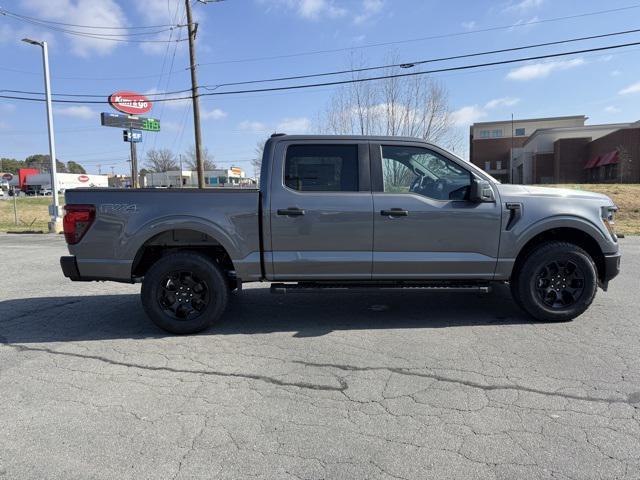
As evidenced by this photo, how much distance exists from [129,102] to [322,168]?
2494cm

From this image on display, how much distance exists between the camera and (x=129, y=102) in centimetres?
2648

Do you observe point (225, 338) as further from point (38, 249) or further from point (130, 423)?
point (38, 249)

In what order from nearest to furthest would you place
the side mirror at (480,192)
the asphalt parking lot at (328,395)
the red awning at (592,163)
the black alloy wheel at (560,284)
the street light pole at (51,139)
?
the asphalt parking lot at (328,395)
the side mirror at (480,192)
the black alloy wheel at (560,284)
the street light pole at (51,139)
the red awning at (592,163)

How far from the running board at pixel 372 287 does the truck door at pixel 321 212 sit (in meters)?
0.09

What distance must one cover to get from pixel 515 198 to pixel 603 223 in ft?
3.45

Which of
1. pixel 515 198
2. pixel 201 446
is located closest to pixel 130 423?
pixel 201 446

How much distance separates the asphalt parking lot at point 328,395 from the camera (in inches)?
107

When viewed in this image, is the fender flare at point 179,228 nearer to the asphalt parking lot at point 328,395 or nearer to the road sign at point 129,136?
the asphalt parking lot at point 328,395

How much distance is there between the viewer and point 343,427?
309cm

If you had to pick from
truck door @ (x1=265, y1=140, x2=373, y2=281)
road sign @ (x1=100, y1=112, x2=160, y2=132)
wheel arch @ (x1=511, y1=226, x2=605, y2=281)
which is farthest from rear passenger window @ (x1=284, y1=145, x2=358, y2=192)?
road sign @ (x1=100, y1=112, x2=160, y2=132)

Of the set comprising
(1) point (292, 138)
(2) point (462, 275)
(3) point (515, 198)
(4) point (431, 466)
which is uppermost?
(1) point (292, 138)

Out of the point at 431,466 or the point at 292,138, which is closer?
the point at 431,466

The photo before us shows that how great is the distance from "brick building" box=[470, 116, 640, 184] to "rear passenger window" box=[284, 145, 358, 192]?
4893cm

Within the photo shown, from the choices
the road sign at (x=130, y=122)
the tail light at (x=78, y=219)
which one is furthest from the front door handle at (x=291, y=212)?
the road sign at (x=130, y=122)
